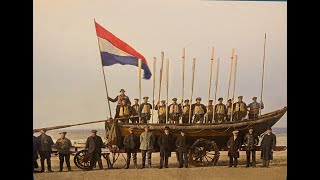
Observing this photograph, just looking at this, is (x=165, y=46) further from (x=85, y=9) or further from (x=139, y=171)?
(x=139, y=171)

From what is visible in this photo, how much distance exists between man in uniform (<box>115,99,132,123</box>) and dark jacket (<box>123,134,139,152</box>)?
132mm

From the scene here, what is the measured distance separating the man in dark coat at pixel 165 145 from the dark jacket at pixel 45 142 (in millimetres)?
864

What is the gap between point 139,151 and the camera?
157 inches

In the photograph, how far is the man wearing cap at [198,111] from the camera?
4.01 meters

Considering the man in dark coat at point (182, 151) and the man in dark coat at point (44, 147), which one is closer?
the man in dark coat at point (44, 147)

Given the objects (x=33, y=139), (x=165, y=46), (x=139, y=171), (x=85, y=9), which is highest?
(x=85, y=9)

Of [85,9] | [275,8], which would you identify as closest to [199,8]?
[275,8]

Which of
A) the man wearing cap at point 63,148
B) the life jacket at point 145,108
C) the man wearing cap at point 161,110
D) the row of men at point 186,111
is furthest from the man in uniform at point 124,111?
the man wearing cap at point 63,148

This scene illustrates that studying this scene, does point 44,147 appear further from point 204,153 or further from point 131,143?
point 204,153

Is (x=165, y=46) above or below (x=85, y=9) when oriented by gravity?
below

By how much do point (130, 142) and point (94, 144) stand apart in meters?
0.29

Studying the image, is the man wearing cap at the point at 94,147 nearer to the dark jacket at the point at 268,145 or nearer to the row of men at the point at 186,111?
the row of men at the point at 186,111

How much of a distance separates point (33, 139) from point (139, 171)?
87 centimetres

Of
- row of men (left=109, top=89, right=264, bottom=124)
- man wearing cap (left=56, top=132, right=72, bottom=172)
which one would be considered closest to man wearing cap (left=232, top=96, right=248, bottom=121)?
row of men (left=109, top=89, right=264, bottom=124)
